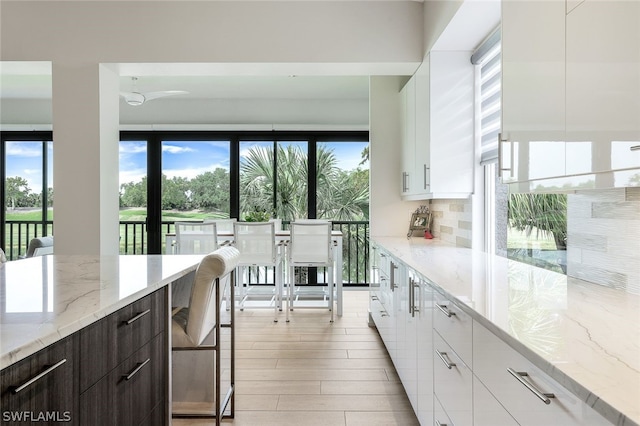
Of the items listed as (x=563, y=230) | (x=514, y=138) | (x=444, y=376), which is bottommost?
(x=444, y=376)

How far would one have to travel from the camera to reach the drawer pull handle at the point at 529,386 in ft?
2.82

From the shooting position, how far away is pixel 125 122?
6.18 m

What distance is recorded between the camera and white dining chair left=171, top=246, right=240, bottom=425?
189cm

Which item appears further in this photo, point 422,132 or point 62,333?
point 422,132

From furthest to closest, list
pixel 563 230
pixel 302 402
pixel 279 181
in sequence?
1. pixel 279 181
2. pixel 302 402
3. pixel 563 230

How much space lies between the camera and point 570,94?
1.32m

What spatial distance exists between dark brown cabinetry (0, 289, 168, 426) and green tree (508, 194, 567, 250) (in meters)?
1.81

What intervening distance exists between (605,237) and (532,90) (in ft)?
2.03

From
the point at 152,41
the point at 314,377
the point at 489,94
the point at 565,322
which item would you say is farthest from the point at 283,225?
the point at 565,322

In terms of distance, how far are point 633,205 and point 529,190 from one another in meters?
0.33

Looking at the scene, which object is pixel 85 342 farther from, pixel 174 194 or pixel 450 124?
pixel 174 194

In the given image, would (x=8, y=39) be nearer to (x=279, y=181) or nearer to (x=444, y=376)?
(x=279, y=181)

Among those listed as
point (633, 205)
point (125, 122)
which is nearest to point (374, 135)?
point (633, 205)

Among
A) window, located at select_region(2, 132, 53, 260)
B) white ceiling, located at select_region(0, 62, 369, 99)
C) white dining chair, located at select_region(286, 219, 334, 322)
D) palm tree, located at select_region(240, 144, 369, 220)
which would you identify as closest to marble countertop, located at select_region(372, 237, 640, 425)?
white dining chair, located at select_region(286, 219, 334, 322)
